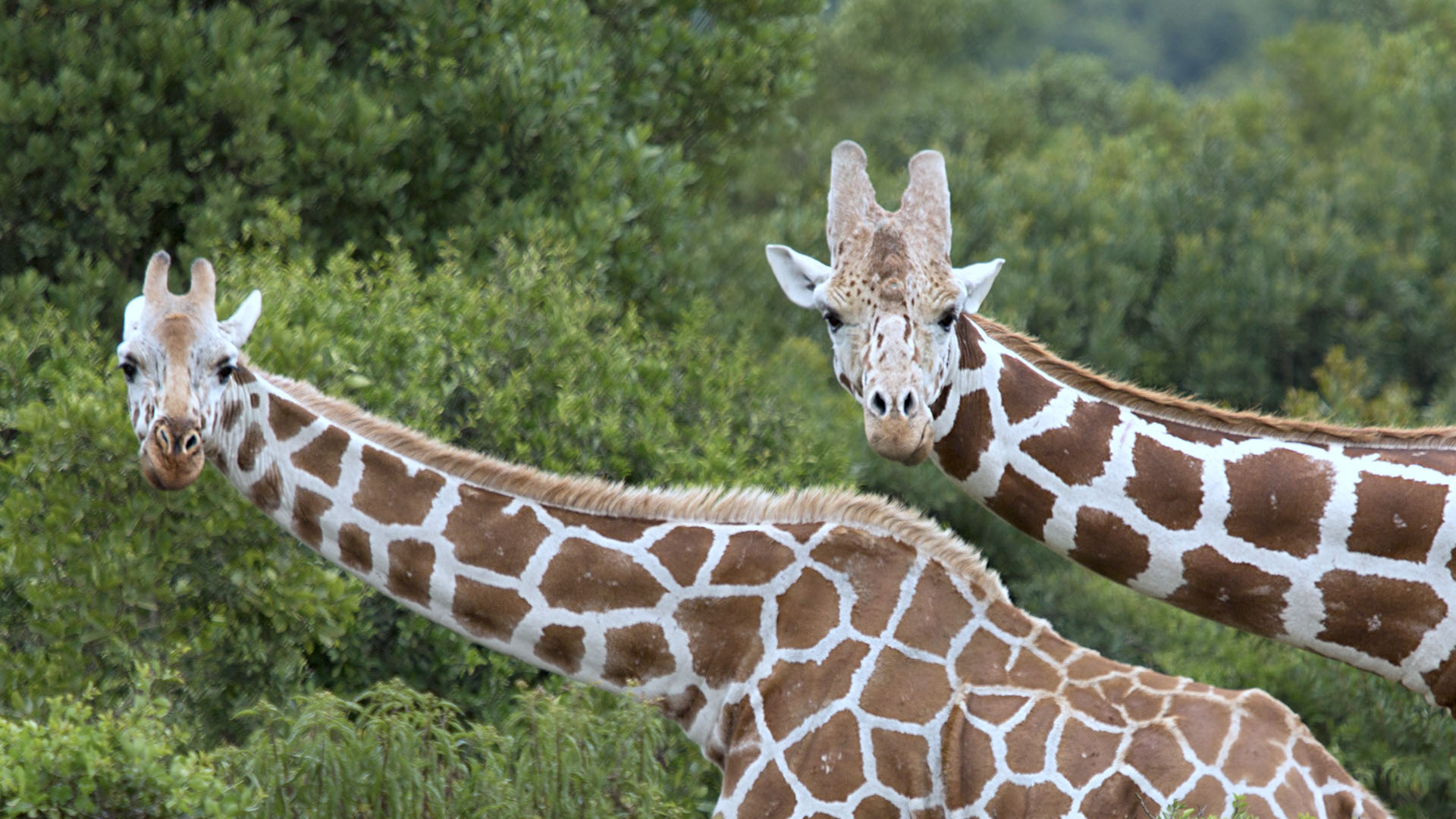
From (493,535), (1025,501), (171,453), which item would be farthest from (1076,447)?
(171,453)

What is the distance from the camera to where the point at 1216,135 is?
21594 mm

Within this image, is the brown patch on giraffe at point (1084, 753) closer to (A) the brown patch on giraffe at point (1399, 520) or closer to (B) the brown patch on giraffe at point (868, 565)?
(B) the brown patch on giraffe at point (868, 565)

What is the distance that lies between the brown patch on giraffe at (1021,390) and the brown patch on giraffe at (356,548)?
2738 mm

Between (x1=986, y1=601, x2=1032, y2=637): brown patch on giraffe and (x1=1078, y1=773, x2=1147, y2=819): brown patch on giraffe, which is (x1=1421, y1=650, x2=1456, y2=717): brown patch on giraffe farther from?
(x1=986, y1=601, x2=1032, y2=637): brown patch on giraffe

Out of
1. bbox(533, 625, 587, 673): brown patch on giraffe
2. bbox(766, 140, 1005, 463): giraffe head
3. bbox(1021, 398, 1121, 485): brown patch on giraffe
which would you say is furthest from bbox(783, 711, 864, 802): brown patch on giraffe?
bbox(1021, 398, 1121, 485): brown patch on giraffe

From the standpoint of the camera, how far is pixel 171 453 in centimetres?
639

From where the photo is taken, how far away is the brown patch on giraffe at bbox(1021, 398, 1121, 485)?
671 cm

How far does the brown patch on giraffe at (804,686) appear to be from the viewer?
6402 millimetres

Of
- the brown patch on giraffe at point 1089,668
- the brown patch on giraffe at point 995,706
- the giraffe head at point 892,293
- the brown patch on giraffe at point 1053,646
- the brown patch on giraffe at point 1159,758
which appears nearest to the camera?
the brown patch on giraffe at point 1159,758

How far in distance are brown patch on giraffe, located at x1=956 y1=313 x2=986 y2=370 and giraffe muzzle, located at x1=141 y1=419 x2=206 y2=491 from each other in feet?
10.3

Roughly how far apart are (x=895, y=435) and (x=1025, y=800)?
1495 millimetres

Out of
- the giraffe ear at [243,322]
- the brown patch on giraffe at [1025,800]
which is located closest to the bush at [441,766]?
the brown patch on giraffe at [1025,800]

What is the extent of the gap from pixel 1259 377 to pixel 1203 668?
7.09 m

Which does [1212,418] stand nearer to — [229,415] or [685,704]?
[685,704]
